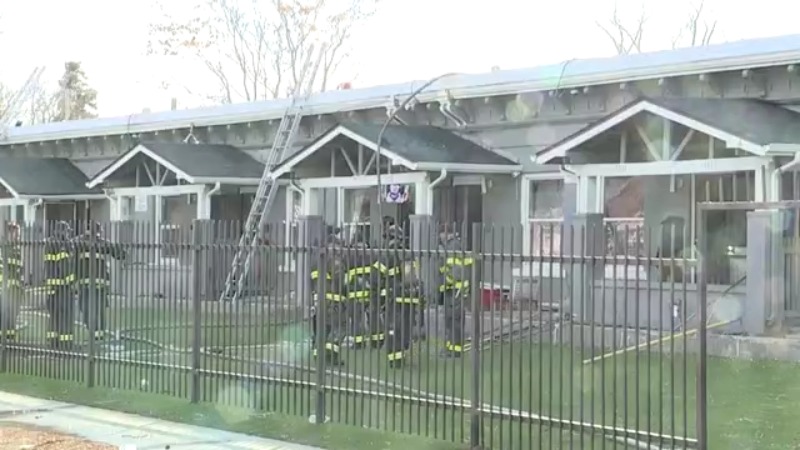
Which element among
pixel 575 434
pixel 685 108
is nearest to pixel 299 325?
pixel 575 434

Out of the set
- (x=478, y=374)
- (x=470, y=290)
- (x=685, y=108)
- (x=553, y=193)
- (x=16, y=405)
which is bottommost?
(x=16, y=405)

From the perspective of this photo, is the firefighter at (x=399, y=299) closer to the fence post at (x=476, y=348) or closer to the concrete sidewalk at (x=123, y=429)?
the fence post at (x=476, y=348)

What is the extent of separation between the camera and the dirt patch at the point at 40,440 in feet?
26.7

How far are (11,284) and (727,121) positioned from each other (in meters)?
9.58

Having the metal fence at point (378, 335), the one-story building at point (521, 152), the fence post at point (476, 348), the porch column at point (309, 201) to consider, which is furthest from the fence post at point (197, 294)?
the porch column at point (309, 201)

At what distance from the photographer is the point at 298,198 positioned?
20906 mm

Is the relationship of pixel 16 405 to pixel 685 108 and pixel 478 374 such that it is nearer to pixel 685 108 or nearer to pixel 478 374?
pixel 478 374

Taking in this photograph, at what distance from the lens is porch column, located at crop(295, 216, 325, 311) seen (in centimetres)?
896

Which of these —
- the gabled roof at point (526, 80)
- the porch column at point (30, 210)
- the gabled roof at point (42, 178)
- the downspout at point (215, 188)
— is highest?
the gabled roof at point (526, 80)

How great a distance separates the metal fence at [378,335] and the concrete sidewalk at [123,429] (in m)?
0.75

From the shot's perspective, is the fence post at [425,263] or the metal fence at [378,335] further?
the fence post at [425,263]

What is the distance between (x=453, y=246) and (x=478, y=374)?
120 cm

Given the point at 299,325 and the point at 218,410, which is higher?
the point at 299,325

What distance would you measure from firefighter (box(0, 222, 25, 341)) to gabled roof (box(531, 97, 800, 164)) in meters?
7.88
